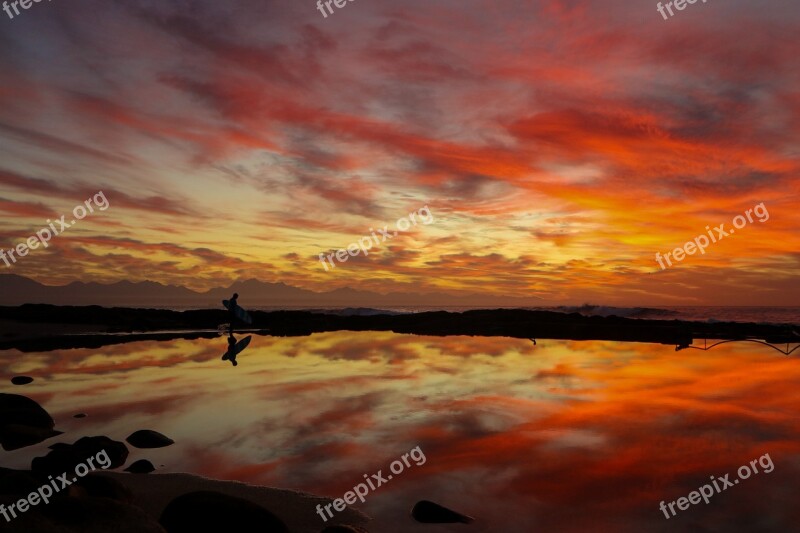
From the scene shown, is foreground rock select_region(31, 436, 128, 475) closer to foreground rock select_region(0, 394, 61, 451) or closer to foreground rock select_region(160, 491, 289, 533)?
foreground rock select_region(0, 394, 61, 451)

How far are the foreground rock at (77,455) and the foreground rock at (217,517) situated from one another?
4.15 meters

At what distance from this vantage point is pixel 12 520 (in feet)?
22.3

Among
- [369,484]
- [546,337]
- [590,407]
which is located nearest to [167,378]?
[369,484]

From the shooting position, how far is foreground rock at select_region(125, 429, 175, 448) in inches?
492

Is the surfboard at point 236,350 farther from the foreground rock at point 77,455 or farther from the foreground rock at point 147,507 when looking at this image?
the foreground rock at point 147,507

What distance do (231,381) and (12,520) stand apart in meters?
15.0

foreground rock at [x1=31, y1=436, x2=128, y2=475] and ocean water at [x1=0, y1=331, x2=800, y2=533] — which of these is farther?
foreground rock at [x1=31, y1=436, x2=128, y2=475]

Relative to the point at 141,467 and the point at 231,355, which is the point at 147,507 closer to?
the point at 141,467

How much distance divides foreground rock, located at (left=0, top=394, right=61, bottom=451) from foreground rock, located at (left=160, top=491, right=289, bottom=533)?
7.25 metres

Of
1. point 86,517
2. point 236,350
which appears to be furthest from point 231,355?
point 86,517

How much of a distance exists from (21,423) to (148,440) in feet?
12.4

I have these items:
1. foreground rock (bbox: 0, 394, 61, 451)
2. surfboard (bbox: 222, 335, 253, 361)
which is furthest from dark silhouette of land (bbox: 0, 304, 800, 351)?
foreground rock (bbox: 0, 394, 61, 451)

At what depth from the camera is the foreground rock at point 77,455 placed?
10.2 meters

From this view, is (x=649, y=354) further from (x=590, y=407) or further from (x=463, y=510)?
(x=463, y=510)
